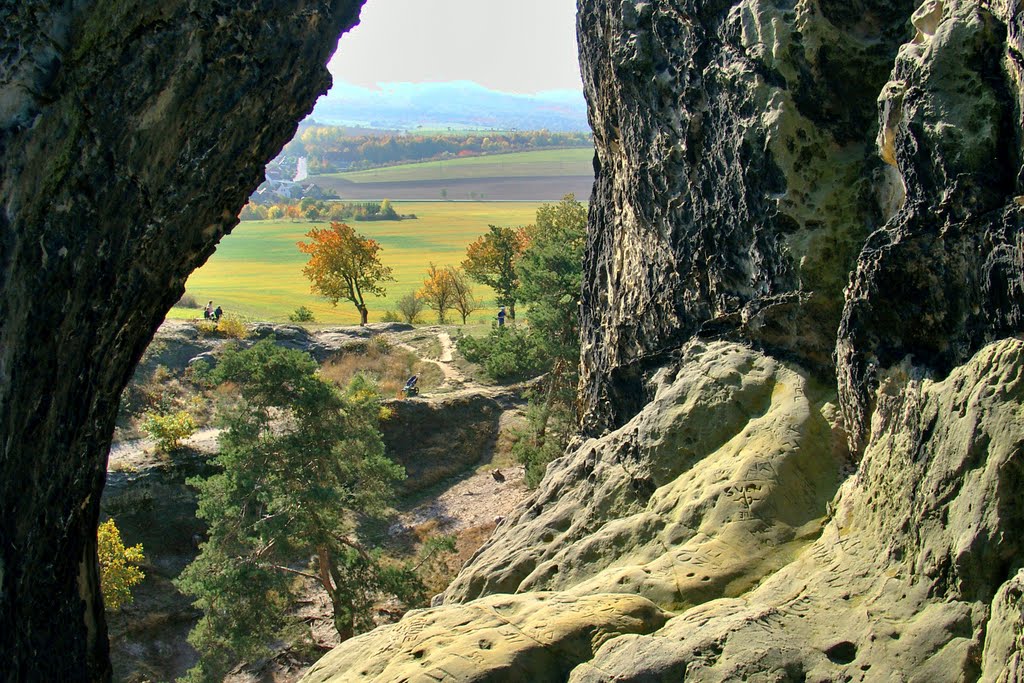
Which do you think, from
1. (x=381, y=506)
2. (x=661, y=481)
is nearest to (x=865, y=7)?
(x=661, y=481)

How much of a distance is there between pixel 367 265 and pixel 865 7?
158 feet

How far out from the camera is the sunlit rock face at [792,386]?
28.1ft

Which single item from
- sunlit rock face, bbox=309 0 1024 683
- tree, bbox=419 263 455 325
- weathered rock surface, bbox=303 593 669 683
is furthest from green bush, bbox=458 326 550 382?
tree, bbox=419 263 455 325

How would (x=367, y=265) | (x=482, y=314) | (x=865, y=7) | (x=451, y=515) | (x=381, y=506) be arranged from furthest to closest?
(x=482, y=314) → (x=367, y=265) → (x=451, y=515) → (x=381, y=506) → (x=865, y=7)

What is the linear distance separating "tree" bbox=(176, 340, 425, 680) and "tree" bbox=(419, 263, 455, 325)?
3914cm

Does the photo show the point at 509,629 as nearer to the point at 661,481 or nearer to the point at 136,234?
the point at 661,481

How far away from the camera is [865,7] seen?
13102 millimetres

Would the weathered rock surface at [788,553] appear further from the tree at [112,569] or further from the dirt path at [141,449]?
the dirt path at [141,449]

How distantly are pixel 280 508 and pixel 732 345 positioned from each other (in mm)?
15802

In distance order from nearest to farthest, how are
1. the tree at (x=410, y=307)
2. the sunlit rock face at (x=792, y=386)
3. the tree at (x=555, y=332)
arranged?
the sunlit rock face at (x=792, y=386)
the tree at (x=555, y=332)
the tree at (x=410, y=307)

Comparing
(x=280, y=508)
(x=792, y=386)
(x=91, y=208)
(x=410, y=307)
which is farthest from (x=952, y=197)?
(x=410, y=307)

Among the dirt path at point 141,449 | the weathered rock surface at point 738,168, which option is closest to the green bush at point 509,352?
the dirt path at point 141,449

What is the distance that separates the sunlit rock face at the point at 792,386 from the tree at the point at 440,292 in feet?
161

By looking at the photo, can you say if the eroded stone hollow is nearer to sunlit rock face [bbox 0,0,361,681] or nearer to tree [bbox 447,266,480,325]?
sunlit rock face [bbox 0,0,361,681]
